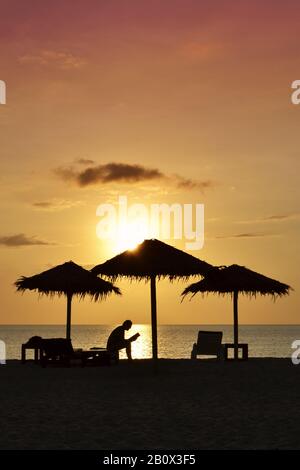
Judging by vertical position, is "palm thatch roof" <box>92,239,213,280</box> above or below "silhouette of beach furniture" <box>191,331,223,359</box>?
above

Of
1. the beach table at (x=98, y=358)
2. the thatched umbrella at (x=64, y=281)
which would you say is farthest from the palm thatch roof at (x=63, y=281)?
Answer: the beach table at (x=98, y=358)

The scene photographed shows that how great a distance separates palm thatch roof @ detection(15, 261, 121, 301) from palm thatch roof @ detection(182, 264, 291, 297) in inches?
98.7

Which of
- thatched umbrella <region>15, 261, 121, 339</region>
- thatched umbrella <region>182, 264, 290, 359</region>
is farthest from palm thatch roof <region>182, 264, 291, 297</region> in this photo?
thatched umbrella <region>15, 261, 121, 339</region>

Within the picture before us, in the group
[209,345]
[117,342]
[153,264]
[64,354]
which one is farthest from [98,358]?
[209,345]

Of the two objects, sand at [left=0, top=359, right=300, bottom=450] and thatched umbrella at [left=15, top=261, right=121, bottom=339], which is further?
thatched umbrella at [left=15, top=261, right=121, bottom=339]

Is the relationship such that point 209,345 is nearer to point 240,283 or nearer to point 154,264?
point 240,283

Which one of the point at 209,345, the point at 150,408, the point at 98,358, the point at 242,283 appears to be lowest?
the point at 150,408

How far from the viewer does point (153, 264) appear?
54.4 ft

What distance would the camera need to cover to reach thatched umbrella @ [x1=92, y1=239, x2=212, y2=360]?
16562 mm

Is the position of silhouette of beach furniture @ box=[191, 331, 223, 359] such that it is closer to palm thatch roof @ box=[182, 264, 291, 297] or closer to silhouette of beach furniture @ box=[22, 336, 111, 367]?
palm thatch roof @ box=[182, 264, 291, 297]

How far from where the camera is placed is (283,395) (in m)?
12.5

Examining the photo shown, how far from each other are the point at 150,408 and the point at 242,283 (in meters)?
9.57
